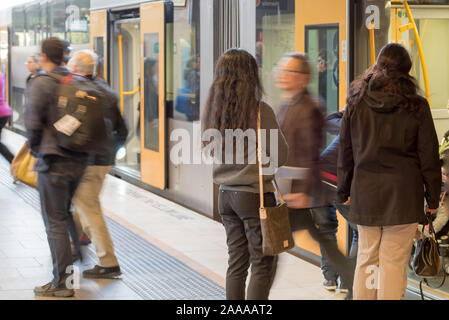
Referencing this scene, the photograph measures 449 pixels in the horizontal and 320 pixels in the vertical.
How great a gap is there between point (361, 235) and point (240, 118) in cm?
87

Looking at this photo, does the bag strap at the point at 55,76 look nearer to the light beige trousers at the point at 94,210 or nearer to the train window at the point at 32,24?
the light beige trousers at the point at 94,210

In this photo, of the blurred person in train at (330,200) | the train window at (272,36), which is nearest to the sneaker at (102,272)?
the blurred person in train at (330,200)

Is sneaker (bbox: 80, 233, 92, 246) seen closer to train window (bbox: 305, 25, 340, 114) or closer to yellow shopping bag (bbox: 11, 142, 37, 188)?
yellow shopping bag (bbox: 11, 142, 37, 188)

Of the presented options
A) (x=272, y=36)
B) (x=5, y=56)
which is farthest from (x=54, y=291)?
(x=5, y=56)

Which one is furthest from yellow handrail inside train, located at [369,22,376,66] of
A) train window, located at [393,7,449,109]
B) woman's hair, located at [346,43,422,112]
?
woman's hair, located at [346,43,422,112]

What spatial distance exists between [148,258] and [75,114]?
5.49 ft

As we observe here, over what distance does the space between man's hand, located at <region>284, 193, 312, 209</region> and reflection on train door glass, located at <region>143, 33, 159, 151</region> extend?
520 centimetres

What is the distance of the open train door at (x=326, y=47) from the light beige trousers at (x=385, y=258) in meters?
1.57

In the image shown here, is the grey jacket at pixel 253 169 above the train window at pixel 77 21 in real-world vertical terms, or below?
below

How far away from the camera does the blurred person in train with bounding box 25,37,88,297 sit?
5.08 meters

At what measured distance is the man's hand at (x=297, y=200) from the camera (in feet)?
14.7

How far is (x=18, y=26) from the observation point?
59.5ft
